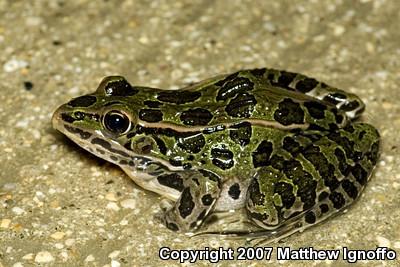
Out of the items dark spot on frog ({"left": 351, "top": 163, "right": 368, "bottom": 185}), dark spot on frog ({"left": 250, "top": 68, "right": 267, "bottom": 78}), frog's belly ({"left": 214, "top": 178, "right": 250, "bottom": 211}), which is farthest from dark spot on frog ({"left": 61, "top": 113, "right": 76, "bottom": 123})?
dark spot on frog ({"left": 351, "top": 163, "right": 368, "bottom": 185})

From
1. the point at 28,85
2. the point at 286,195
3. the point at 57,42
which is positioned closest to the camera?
the point at 286,195

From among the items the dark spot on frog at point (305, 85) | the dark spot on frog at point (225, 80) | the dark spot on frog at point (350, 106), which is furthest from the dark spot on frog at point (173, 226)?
the dark spot on frog at point (350, 106)

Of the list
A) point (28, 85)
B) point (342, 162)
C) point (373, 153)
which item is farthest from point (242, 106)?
point (28, 85)

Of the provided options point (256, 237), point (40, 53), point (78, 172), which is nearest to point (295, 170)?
point (256, 237)

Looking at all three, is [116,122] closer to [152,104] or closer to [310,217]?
[152,104]

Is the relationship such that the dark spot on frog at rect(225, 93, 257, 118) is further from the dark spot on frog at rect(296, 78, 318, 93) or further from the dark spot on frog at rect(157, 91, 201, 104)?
the dark spot on frog at rect(296, 78, 318, 93)

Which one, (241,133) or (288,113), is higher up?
(288,113)
